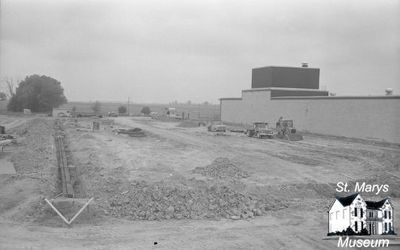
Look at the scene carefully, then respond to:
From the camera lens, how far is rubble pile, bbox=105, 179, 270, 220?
41.2 feet

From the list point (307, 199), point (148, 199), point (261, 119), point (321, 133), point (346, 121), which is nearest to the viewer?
point (148, 199)

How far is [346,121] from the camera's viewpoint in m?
42.3

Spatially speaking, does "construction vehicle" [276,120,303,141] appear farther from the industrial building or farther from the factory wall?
the industrial building

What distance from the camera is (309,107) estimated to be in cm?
4872

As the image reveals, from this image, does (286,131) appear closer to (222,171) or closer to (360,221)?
(222,171)

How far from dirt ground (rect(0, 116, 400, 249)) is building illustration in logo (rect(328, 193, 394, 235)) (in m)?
1.13

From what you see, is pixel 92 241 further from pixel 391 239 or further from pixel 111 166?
pixel 111 166

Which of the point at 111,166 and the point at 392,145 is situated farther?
the point at 392,145

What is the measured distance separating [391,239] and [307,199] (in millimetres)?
5704

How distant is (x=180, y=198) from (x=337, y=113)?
3393 centimetres

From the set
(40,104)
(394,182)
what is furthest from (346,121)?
(40,104)

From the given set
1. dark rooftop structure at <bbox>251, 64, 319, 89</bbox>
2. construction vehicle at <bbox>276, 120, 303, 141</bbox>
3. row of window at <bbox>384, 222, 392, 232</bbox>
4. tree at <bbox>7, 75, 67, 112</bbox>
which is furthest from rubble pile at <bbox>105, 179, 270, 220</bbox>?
tree at <bbox>7, 75, 67, 112</bbox>

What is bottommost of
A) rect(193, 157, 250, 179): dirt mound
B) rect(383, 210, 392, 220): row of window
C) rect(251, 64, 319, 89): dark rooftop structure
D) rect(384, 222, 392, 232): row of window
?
rect(193, 157, 250, 179): dirt mound

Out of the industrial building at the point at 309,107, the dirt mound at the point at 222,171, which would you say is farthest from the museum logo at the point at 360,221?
the industrial building at the point at 309,107
